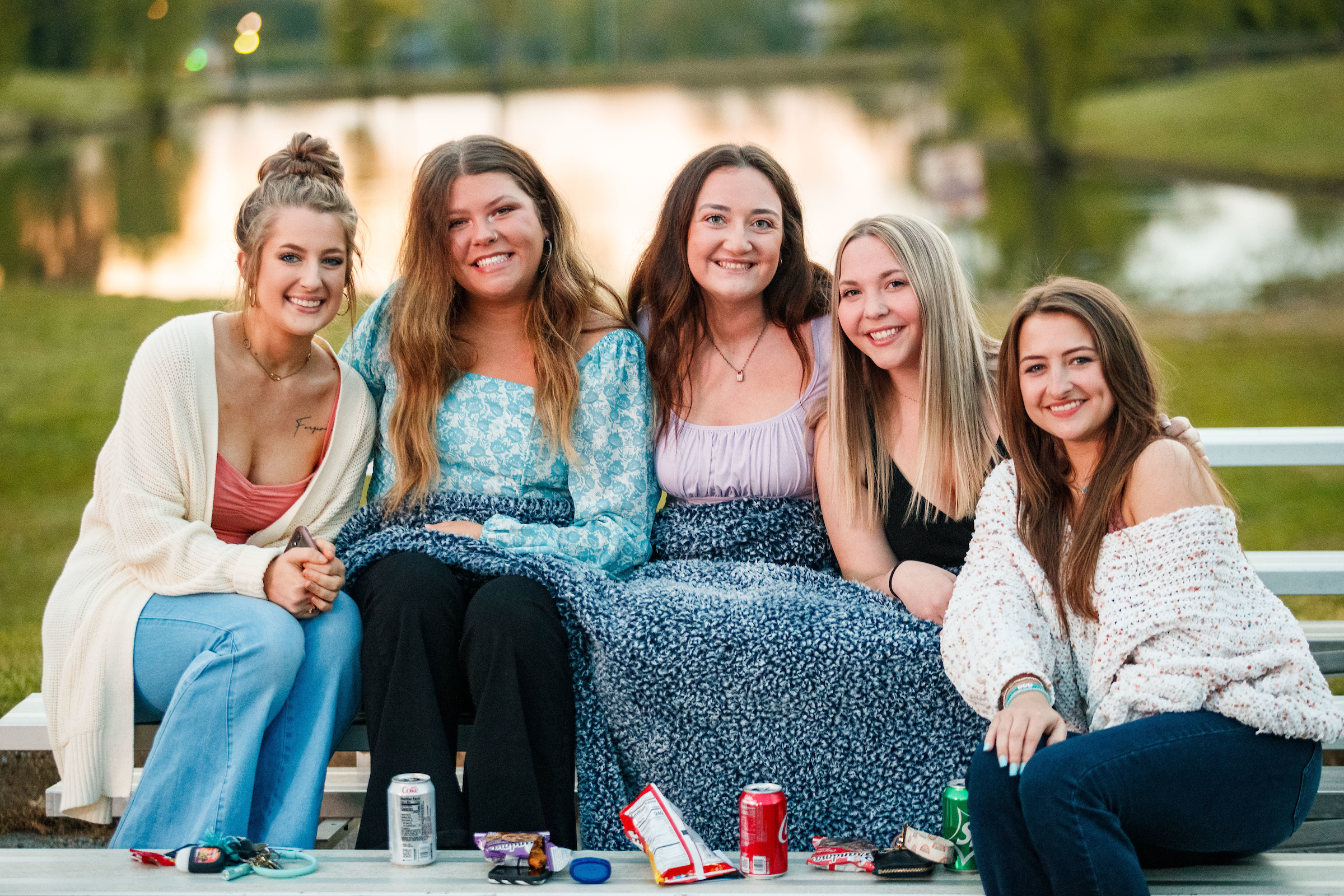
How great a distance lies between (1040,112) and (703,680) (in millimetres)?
8925

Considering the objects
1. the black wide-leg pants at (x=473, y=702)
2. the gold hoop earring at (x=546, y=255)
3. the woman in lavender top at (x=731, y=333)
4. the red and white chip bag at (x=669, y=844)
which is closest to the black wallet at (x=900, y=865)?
the red and white chip bag at (x=669, y=844)

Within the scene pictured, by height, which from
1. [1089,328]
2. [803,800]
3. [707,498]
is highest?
[1089,328]

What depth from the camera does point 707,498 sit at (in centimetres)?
301

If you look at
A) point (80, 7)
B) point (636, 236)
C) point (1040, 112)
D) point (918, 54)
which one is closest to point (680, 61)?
point (918, 54)

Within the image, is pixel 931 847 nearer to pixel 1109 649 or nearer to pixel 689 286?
pixel 1109 649

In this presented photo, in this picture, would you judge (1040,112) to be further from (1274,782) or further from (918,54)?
(1274,782)

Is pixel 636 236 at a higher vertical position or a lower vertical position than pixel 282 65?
lower

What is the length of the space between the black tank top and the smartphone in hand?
1277mm

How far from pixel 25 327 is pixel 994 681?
9524mm

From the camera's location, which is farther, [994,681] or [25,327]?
[25,327]

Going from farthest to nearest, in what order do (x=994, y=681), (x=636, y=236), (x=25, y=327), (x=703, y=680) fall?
(x=25, y=327) < (x=636, y=236) < (x=703, y=680) < (x=994, y=681)

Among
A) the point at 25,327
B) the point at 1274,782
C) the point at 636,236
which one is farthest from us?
the point at 25,327

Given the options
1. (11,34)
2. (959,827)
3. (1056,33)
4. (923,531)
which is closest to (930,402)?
(923,531)

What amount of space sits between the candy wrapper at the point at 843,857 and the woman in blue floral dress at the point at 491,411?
531mm
